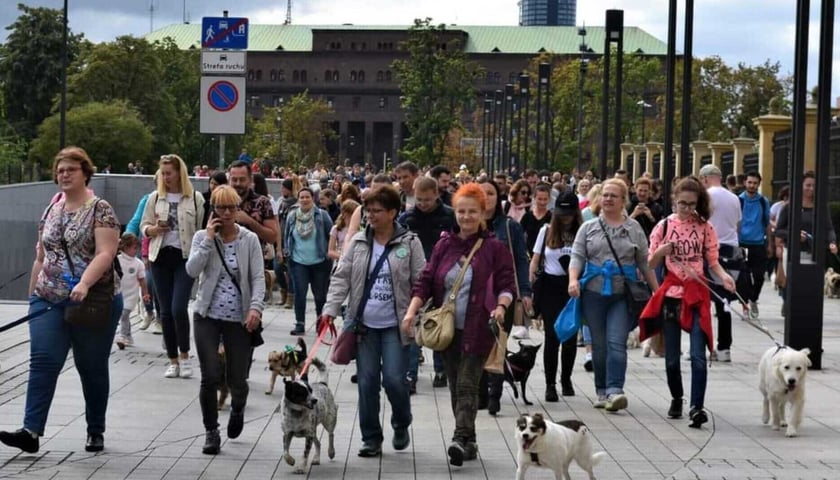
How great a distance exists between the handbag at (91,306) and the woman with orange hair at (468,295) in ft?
5.82

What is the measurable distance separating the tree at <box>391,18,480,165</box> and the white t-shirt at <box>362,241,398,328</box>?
242 ft

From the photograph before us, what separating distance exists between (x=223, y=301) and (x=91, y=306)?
0.81 meters

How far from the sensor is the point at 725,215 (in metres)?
16.5

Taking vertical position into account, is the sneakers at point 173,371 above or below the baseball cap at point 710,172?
below

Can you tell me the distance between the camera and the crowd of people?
31.2 feet

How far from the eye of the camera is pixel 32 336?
9.48m

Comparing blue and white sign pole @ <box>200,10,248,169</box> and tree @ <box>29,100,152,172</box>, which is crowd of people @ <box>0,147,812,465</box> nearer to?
blue and white sign pole @ <box>200,10,248,169</box>

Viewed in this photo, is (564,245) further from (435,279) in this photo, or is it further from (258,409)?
(435,279)

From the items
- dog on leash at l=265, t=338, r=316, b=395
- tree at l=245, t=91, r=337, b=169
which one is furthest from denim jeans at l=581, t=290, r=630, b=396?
tree at l=245, t=91, r=337, b=169

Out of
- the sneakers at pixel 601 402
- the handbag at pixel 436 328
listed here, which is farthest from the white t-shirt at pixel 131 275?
the handbag at pixel 436 328

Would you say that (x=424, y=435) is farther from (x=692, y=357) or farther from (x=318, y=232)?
(x=318, y=232)

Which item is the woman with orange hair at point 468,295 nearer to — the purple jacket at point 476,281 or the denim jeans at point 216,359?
the purple jacket at point 476,281

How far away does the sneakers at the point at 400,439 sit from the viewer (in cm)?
988

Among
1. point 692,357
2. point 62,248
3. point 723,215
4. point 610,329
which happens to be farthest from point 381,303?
point 723,215
